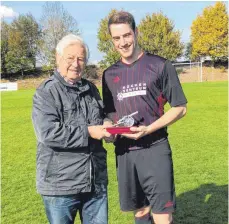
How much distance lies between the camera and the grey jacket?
2.74 m

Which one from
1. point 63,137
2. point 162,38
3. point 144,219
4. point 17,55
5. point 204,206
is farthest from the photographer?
point 17,55

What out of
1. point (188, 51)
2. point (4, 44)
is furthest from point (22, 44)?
point (188, 51)

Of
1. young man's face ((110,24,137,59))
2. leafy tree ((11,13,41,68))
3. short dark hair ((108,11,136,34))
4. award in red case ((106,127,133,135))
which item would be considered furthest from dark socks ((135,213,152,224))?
leafy tree ((11,13,41,68))

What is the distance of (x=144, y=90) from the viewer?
3320 millimetres

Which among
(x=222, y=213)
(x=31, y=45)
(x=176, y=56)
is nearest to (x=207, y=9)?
(x=176, y=56)

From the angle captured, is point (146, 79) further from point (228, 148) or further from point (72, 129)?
point (228, 148)

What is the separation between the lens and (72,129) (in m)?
2.75

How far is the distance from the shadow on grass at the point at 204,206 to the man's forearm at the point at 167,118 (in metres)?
1.85

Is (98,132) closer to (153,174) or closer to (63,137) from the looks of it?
(63,137)

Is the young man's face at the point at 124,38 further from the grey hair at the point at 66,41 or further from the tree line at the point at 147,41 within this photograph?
the tree line at the point at 147,41

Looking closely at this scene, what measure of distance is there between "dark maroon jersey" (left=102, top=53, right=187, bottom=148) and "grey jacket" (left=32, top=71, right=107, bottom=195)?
1.79 feet

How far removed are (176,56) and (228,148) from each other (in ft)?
139

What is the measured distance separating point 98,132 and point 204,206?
9.31 feet

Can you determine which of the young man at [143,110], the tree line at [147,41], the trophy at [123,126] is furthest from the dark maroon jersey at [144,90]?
the tree line at [147,41]
